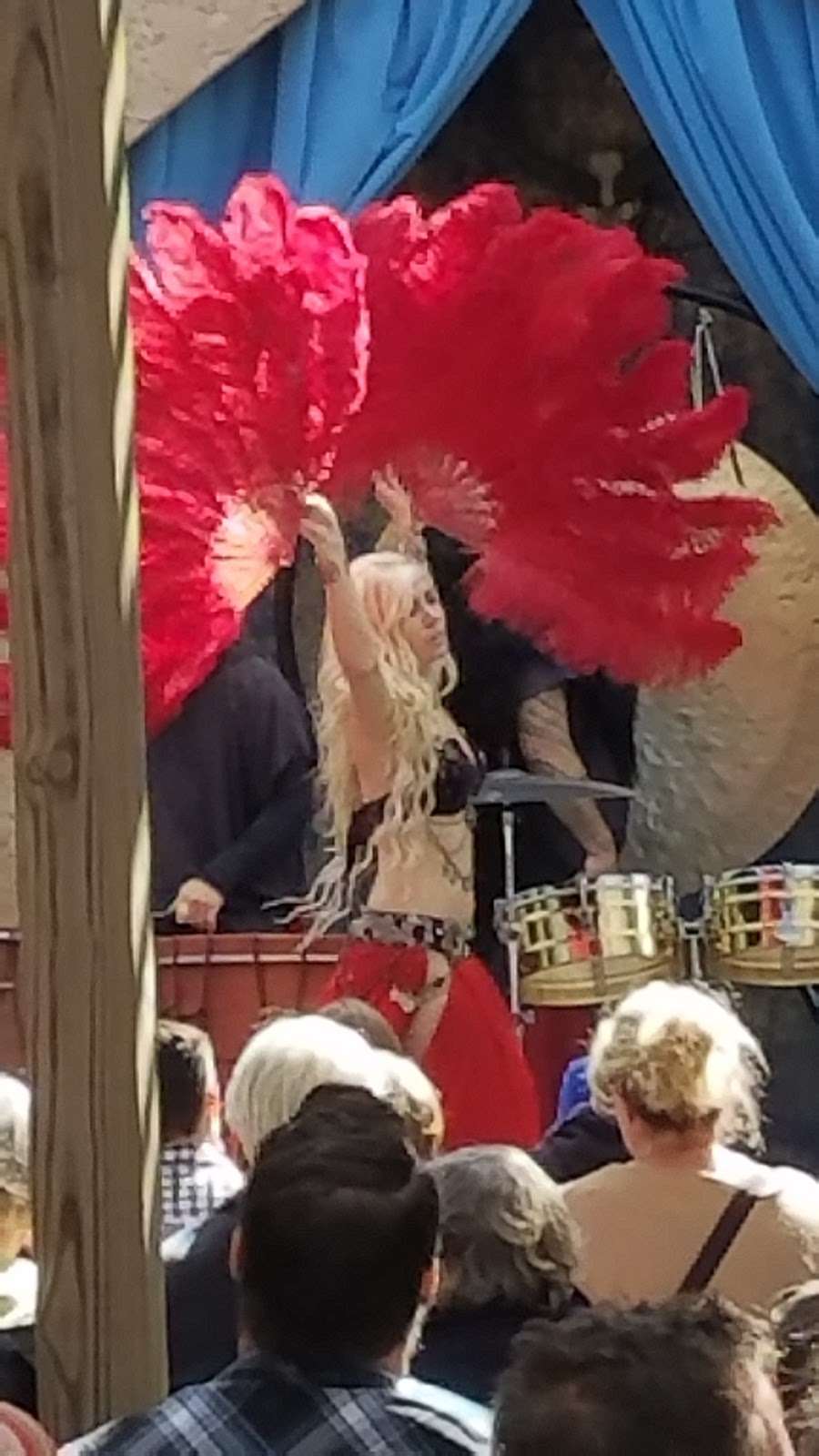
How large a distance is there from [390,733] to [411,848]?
0.18 m

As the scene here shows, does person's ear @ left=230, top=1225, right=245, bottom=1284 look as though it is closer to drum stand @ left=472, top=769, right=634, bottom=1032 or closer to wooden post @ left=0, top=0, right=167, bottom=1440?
wooden post @ left=0, top=0, right=167, bottom=1440

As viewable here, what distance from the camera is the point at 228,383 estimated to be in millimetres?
4445

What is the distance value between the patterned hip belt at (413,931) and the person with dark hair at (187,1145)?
1448mm

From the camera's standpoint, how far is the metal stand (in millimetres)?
4527

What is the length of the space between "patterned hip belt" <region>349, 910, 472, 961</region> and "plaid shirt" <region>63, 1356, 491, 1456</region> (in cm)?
261

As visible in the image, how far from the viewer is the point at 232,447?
4.47m

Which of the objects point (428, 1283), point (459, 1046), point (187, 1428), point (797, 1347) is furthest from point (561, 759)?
point (187, 1428)

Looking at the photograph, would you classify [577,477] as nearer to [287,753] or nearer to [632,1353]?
[287,753]

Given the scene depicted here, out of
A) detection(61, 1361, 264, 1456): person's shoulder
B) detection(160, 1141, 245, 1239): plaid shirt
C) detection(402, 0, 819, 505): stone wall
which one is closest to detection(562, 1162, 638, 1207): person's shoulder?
detection(160, 1141, 245, 1239): plaid shirt

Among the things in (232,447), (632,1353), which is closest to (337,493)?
(232,447)

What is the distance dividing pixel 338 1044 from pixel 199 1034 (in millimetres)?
340

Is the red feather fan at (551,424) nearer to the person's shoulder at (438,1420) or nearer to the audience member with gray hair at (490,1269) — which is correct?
the audience member with gray hair at (490,1269)

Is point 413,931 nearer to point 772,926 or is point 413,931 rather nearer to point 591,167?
point 772,926

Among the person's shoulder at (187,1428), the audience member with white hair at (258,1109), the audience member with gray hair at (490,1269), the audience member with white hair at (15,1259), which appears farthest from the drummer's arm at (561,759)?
the person's shoulder at (187,1428)
